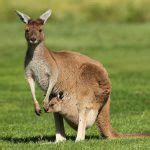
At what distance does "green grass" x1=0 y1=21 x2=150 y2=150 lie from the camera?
11.2 m

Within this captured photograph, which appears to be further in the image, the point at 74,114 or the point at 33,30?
the point at 74,114

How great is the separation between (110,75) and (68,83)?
12.8 metres

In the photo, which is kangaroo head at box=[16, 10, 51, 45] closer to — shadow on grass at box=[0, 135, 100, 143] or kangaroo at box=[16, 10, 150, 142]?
kangaroo at box=[16, 10, 150, 142]

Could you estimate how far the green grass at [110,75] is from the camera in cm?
1119

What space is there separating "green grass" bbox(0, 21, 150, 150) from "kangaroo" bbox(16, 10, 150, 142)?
14.4 inches

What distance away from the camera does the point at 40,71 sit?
10.5m

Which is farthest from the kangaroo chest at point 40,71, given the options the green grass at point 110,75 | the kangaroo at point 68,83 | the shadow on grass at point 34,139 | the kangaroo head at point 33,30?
the shadow on grass at point 34,139

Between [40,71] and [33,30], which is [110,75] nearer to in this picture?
[40,71]

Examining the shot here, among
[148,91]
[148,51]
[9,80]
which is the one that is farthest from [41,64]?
[148,51]

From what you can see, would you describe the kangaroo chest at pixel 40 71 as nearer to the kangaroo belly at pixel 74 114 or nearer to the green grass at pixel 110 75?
the kangaroo belly at pixel 74 114

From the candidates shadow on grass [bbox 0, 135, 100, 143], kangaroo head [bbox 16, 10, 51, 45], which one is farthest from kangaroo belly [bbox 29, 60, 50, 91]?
shadow on grass [bbox 0, 135, 100, 143]

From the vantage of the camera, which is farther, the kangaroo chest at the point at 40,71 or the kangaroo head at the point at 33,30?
the kangaroo chest at the point at 40,71

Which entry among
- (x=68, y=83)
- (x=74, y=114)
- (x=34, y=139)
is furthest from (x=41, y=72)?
(x=34, y=139)

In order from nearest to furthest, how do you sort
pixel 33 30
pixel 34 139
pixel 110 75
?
1. pixel 33 30
2. pixel 34 139
3. pixel 110 75
